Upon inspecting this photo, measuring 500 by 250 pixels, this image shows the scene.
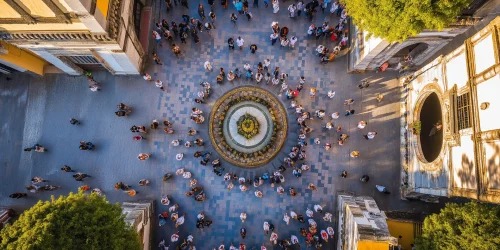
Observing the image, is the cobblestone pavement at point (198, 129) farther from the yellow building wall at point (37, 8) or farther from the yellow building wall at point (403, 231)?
the yellow building wall at point (37, 8)

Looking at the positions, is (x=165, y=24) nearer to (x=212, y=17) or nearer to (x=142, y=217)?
(x=212, y=17)

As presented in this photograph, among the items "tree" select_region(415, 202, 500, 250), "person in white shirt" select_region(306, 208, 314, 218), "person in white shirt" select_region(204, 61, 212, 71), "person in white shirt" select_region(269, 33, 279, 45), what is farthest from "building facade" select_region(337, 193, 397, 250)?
"person in white shirt" select_region(204, 61, 212, 71)

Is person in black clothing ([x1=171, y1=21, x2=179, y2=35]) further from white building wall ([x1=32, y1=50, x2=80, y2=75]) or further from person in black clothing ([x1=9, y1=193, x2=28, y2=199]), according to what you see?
person in black clothing ([x1=9, y1=193, x2=28, y2=199])

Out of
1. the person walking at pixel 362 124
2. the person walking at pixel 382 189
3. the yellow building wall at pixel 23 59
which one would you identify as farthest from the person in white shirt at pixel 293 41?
the yellow building wall at pixel 23 59

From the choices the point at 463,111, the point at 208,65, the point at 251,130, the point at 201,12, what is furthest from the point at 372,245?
the point at 201,12

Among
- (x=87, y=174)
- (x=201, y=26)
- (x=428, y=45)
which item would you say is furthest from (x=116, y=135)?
(x=428, y=45)

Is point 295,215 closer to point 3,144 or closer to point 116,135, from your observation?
point 116,135

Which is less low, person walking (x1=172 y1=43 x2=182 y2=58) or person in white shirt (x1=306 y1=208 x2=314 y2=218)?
person walking (x1=172 y1=43 x2=182 y2=58)
